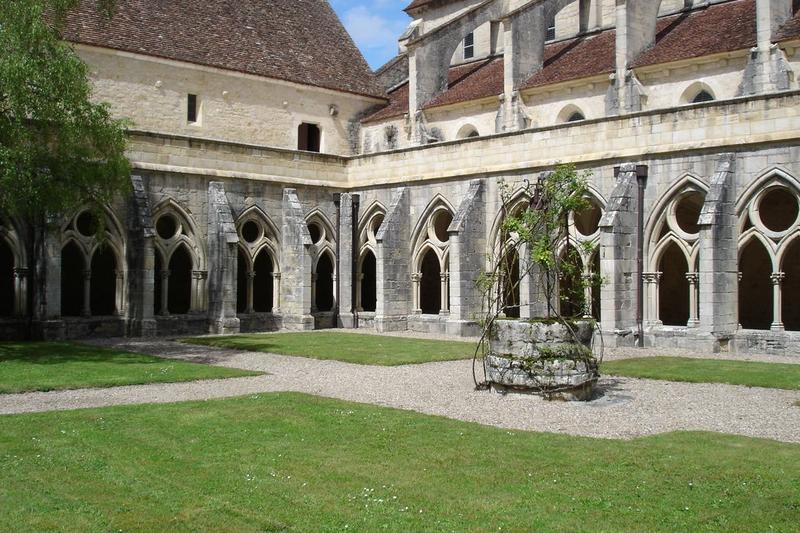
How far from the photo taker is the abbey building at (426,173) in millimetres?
18844

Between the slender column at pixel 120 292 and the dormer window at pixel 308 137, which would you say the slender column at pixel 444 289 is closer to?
the slender column at pixel 120 292

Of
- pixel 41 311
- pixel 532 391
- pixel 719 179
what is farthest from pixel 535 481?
pixel 41 311

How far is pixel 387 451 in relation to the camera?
26.9ft

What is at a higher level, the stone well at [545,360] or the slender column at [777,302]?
the slender column at [777,302]

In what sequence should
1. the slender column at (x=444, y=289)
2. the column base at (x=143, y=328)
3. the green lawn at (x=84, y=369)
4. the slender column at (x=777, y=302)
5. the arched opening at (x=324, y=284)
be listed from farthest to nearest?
the arched opening at (x=324, y=284) < the slender column at (x=444, y=289) < the column base at (x=143, y=328) < the slender column at (x=777, y=302) < the green lawn at (x=84, y=369)

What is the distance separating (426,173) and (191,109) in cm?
788

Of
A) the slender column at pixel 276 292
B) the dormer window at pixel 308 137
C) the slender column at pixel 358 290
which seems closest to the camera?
the slender column at pixel 276 292

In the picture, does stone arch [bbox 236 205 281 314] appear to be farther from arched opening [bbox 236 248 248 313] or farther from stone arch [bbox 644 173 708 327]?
stone arch [bbox 644 173 708 327]

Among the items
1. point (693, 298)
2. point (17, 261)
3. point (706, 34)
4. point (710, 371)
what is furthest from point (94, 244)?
point (706, 34)

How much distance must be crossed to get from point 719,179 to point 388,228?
8.99 m

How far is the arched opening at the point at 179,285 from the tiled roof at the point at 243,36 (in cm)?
588

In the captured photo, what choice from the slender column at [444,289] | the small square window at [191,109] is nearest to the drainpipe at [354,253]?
the slender column at [444,289]

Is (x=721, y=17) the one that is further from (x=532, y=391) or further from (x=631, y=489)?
(x=631, y=489)

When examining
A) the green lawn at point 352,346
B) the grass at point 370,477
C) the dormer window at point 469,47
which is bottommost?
the grass at point 370,477
